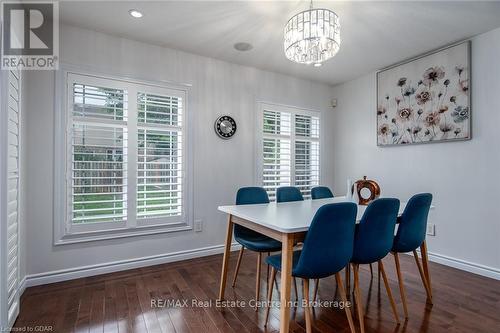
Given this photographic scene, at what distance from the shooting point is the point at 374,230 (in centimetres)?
188

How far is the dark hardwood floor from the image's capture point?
1976 millimetres

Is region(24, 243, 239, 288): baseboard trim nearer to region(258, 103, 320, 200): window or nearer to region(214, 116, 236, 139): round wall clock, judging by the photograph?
region(258, 103, 320, 200): window

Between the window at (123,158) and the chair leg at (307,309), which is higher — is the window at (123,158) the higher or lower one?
the higher one

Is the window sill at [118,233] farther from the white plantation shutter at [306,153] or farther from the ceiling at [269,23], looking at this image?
the ceiling at [269,23]

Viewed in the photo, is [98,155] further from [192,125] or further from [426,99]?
[426,99]

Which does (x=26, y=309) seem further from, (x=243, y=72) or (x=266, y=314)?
(x=243, y=72)

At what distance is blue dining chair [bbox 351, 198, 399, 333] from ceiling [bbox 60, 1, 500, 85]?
5.93 feet

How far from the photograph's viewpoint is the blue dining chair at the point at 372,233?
6.02 feet

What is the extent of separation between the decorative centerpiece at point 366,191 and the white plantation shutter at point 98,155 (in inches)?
101

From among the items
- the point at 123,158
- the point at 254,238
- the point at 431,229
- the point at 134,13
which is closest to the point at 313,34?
the point at 134,13

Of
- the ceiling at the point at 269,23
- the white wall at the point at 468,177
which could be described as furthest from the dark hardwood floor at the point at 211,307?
the ceiling at the point at 269,23

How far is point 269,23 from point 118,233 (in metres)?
2.79

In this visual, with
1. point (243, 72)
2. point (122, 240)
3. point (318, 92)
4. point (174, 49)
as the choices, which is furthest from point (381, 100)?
point (122, 240)
